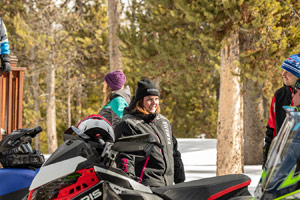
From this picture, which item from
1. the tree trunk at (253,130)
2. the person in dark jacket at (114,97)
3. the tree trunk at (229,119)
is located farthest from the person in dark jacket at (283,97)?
the tree trunk at (253,130)

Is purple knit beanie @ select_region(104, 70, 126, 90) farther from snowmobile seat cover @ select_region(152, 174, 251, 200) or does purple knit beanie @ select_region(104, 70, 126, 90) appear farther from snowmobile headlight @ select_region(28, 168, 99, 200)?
snowmobile headlight @ select_region(28, 168, 99, 200)

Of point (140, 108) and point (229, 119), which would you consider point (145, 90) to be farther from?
Answer: point (229, 119)

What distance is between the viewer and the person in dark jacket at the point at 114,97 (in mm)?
5258

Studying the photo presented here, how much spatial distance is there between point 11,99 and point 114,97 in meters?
2.85

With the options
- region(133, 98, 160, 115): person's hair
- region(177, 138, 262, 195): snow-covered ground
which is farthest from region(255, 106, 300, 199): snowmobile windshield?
region(177, 138, 262, 195): snow-covered ground

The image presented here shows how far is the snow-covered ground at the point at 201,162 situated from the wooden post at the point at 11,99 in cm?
346

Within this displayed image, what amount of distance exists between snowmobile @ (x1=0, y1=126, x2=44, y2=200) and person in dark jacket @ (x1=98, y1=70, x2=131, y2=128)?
186 cm

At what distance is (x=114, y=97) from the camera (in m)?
5.34

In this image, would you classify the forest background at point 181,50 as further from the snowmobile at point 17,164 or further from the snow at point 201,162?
the snowmobile at point 17,164

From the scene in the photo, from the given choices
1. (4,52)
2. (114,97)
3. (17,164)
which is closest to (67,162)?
(17,164)

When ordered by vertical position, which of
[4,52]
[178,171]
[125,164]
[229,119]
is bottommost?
[229,119]

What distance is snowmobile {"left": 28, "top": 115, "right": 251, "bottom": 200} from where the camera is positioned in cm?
238

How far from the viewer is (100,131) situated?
2646mm

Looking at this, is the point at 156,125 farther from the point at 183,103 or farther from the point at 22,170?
the point at 183,103
